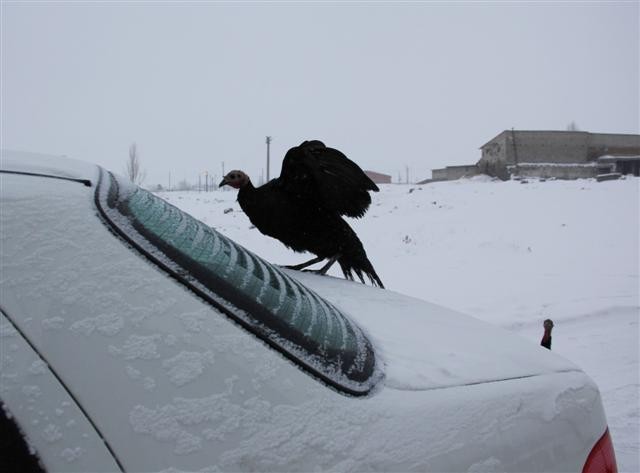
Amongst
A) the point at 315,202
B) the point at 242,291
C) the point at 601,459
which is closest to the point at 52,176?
the point at 242,291

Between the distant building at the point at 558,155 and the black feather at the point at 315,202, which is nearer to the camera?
the black feather at the point at 315,202

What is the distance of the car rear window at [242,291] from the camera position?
97cm

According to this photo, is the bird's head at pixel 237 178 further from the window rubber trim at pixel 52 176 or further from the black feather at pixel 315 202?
the window rubber trim at pixel 52 176

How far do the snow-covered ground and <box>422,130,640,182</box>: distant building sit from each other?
59.3 ft

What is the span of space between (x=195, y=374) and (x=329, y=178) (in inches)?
97.8

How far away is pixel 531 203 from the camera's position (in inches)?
849

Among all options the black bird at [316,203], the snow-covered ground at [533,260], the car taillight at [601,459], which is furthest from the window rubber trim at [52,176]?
the snow-covered ground at [533,260]

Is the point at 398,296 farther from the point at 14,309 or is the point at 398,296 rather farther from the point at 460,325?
the point at 14,309

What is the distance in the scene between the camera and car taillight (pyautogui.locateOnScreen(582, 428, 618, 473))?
3.85ft

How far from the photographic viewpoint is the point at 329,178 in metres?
3.24

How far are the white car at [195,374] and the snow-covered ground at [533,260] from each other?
8.56 feet

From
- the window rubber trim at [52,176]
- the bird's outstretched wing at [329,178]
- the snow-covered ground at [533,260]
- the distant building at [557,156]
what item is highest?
the distant building at [557,156]

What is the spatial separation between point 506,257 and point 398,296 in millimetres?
11292

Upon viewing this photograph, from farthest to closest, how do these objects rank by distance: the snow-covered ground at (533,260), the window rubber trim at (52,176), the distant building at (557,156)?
the distant building at (557,156), the snow-covered ground at (533,260), the window rubber trim at (52,176)
